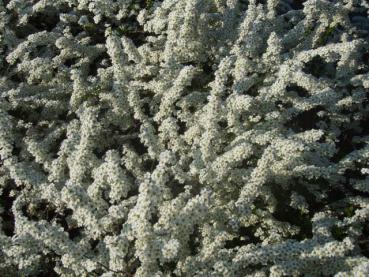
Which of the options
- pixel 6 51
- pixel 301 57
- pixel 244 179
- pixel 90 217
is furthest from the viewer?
pixel 6 51

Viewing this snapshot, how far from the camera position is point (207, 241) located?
5855 mm

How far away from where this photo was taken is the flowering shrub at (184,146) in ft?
18.4

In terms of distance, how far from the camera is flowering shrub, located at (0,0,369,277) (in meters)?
5.61

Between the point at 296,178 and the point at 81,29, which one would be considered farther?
the point at 81,29

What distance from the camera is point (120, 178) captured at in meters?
5.96

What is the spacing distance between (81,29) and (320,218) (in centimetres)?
527

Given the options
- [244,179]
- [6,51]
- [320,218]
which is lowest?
[320,218]

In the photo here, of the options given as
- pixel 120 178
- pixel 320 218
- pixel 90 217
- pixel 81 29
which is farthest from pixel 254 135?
pixel 81 29

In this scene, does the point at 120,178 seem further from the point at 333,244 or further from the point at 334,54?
the point at 334,54

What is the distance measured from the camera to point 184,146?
6949mm

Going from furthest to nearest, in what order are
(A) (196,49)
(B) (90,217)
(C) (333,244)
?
(A) (196,49) → (B) (90,217) → (C) (333,244)

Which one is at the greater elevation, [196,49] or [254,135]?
[196,49]

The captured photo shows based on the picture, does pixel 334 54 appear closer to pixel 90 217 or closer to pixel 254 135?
pixel 254 135

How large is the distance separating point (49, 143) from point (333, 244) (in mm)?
3656
